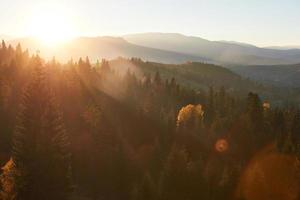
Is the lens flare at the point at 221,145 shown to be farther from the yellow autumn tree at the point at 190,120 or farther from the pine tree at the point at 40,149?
the pine tree at the point at 40,149

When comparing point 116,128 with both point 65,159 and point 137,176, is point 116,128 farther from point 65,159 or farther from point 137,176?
point 65,159

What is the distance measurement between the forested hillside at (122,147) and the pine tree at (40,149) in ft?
0.32

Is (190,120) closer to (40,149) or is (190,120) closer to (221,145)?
(221,145)

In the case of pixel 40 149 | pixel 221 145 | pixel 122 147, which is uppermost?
pixel 40 149

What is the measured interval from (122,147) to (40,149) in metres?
57.7

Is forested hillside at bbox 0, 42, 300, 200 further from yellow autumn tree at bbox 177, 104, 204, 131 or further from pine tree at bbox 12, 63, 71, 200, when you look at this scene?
yellow autumn tree at bbox 177, 104, 204, 131

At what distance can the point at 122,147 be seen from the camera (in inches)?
3969

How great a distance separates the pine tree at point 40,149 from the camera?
43469 mm

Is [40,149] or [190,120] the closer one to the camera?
[40,149]

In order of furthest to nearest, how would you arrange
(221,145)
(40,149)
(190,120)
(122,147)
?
(190,120)
(221,145)
(122,147)
(40,149)

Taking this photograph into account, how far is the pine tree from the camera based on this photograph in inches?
1711

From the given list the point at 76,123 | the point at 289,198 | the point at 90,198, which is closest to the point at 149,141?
the point at 76,123

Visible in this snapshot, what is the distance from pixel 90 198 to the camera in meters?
93.8

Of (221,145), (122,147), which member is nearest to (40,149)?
(122,147)
